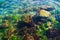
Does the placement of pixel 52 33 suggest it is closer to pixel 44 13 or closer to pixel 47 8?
pixel 44 13

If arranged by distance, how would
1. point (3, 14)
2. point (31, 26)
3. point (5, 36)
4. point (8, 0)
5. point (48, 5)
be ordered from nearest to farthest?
1. point (5, 36)
2. point (31, 26)
3. point (3, 14)
4. point (48, 5)
5. point (8, 0)

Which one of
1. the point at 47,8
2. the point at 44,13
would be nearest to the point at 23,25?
the point at 44,13

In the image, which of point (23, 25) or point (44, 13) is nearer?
point (23, 25)

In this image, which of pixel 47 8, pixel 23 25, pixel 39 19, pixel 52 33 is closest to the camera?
pixel 52 33

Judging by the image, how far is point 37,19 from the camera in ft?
26.3

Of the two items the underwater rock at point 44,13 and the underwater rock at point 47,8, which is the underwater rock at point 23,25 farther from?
the underwater rock at point 47,8

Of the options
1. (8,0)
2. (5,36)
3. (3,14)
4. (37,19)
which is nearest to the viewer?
(5,36)

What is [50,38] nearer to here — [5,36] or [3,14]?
[5,36]

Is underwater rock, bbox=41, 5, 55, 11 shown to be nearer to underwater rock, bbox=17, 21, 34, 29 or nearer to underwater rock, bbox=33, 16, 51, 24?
underwater rock, bbox=33, 16, 51, 24

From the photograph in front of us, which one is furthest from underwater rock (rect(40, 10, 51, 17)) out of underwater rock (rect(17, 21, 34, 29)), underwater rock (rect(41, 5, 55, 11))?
underwater rock (rect(17, 21, 34, 29))

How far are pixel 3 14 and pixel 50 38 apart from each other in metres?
2.71

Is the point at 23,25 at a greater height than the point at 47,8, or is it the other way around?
the point at 47,8

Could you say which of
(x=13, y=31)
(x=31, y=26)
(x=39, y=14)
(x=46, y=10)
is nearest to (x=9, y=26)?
(x=13, y=31)

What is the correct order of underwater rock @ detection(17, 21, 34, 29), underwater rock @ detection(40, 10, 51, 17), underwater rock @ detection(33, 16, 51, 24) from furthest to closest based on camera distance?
underwater rock @ detection(40, 10, 51, 17)
underwater rock @ detection(33, 16, 51, 24)
underwater rock @ detection(17, 21, 34, 29)
